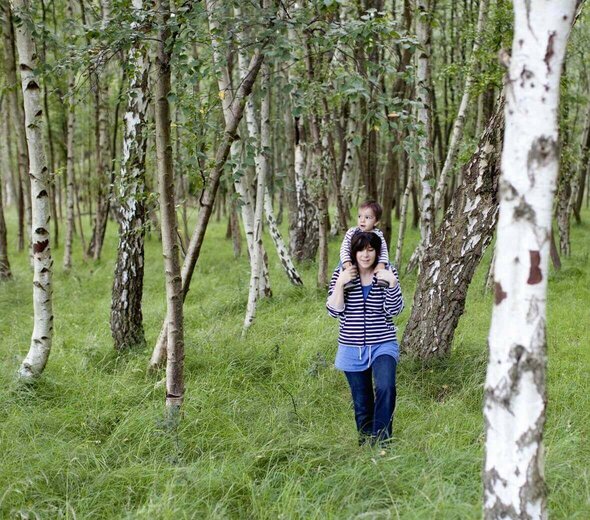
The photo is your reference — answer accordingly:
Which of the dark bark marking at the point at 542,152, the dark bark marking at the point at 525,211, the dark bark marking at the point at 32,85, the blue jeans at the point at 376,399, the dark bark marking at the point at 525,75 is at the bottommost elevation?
the blue jeans at the point at 376,399

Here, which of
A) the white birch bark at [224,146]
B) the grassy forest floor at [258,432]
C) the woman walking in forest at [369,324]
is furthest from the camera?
the white birch bark at [224,146]

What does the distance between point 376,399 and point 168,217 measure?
1.94 metres

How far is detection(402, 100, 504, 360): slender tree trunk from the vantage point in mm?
5445

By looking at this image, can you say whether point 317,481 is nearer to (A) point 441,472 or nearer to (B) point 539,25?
(A) point 441,472

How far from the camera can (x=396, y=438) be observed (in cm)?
425

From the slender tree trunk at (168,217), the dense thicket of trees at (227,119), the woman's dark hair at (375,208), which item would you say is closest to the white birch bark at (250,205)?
the dense thicket of trees at (227,119)

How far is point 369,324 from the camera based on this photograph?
415 centimetres

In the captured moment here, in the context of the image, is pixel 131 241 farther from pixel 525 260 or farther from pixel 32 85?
pixel 525 260

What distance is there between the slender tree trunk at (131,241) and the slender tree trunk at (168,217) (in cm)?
184

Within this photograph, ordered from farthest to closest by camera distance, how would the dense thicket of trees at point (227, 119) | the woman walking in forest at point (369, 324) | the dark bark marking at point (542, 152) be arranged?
1. the woman walking in forest at point (369, 324)
2. the dense thicket of trees at point (227, 119)
3. the dark bark marking at point (542, 152)

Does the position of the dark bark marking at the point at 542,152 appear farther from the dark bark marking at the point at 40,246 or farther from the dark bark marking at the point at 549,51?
the dark bark marking at the point at 40,246

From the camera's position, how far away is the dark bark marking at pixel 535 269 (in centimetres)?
238

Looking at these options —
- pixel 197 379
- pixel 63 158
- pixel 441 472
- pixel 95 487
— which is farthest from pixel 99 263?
pixel 441 472

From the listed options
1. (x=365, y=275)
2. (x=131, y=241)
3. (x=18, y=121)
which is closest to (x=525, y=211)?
(x=365, y=275)
